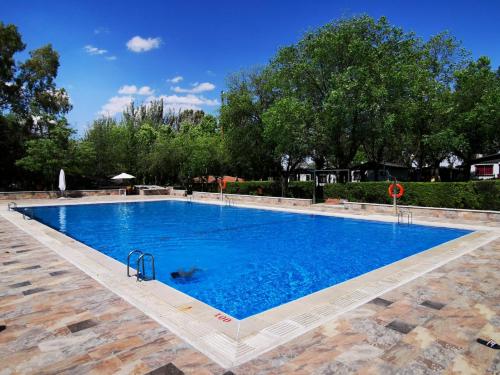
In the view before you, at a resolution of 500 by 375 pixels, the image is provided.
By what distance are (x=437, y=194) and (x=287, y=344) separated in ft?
55.1

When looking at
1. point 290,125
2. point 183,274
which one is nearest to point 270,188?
point 290,125

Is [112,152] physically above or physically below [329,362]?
above

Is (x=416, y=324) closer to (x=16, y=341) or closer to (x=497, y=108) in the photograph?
(x=16, y=341)

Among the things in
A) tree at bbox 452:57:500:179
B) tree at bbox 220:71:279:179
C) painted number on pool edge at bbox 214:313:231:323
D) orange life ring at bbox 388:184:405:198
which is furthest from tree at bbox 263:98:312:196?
painted number on pool edge at bbox 214:313:231:323

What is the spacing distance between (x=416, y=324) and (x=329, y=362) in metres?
1.75

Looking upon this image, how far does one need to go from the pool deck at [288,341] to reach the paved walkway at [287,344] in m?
0.01

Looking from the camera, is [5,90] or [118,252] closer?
[118,252]

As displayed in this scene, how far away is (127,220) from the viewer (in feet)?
61.5

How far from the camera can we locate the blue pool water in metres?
8.10

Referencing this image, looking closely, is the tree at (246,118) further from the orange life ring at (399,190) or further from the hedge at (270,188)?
the orange life ring at (399,190)

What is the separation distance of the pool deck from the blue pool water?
2.43 metres

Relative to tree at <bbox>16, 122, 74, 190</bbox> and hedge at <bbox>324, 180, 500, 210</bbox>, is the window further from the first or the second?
tree at <bbox>16, 122, 74, 190</bbox>

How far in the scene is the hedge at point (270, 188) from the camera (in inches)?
1092

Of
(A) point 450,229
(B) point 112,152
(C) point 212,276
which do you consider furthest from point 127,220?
(B) point 112,152
